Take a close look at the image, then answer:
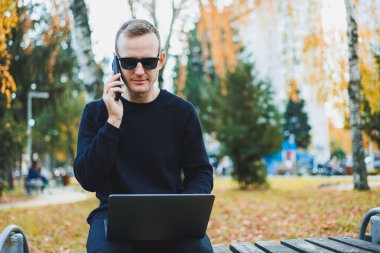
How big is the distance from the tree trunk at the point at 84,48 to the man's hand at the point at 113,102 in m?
8.83

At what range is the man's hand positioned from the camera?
274cm

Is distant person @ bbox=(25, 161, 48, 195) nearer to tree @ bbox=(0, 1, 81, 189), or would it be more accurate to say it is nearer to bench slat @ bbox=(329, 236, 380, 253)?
tree @ bbox=(0, 1, 81, 189)

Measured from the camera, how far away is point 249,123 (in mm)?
19281

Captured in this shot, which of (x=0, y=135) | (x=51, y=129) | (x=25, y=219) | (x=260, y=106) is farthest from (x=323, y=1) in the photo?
(x=51, y=129)

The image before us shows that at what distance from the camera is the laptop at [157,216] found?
7.55 feet

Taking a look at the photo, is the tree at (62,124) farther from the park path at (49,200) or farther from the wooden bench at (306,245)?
the wooden bench at (306,245)

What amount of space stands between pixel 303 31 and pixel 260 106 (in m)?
3.30

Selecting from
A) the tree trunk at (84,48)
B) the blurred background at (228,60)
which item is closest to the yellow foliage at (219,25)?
the blurred background at (228,60)

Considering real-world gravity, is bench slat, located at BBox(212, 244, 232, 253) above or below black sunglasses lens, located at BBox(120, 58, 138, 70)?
below

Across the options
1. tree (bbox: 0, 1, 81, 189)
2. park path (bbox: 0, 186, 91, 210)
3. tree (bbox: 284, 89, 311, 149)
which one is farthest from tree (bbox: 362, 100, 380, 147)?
tree (bbox: 284, 89, 311, 149)

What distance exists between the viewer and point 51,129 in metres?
40.1

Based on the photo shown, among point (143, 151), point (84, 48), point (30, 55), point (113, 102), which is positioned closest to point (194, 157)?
point (143, 151)

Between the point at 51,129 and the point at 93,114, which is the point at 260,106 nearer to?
the point at 93,114

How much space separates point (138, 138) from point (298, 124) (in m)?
58.1
